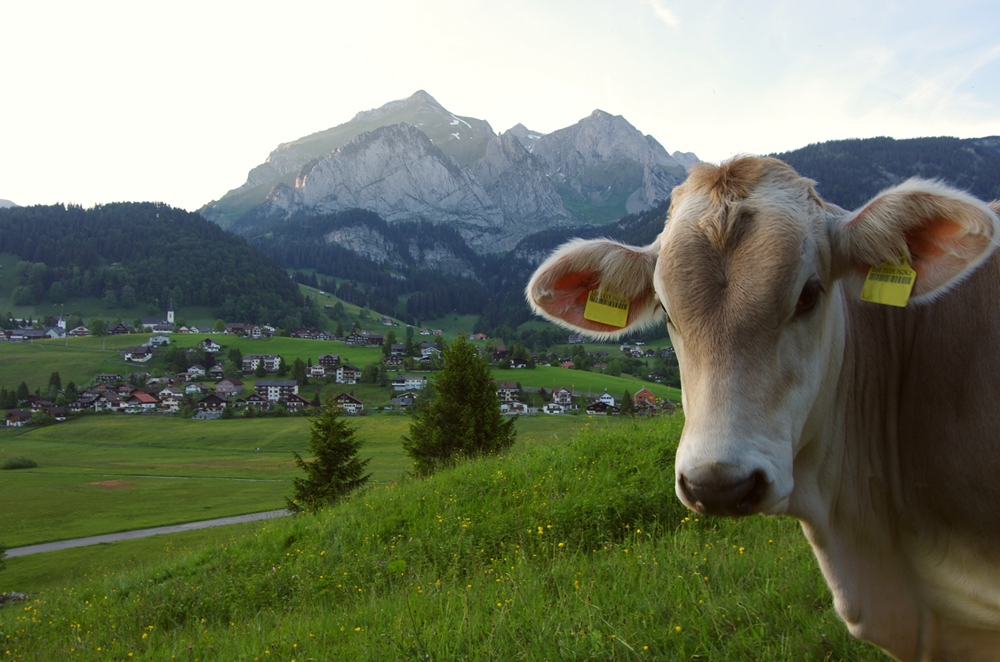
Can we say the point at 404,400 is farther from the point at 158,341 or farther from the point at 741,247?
the point at 741,247

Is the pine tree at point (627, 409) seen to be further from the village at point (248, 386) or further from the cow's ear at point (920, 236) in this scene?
the village at point (248, 386)

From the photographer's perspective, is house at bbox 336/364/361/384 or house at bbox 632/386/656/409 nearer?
house at bbox 632/386/656/409

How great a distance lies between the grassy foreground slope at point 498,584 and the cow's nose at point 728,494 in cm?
174

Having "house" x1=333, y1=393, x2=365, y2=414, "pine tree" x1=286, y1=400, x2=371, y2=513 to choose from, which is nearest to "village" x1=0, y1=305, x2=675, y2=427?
"house" x1=333, y1=393, x2=365, y2=414

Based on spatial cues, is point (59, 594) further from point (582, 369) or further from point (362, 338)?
point (362, 338)

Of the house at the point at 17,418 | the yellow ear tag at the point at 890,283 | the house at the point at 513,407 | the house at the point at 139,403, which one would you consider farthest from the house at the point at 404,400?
the yellow ear tag at the point at 890,283

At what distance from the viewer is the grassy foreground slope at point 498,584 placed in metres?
4.13

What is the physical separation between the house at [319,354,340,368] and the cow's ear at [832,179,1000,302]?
147121 millimetres

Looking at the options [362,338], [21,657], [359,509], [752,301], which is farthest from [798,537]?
[362,338]

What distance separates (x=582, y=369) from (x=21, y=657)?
130 meters

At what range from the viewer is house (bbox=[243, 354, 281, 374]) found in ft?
491

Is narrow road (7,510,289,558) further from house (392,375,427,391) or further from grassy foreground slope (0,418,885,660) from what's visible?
house (392,375,427,391)

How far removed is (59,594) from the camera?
548 inches

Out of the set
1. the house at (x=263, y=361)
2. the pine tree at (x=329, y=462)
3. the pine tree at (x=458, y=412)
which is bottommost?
the house at (x=263, y=361)
